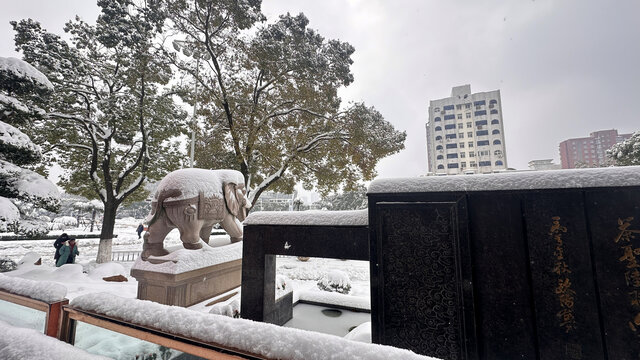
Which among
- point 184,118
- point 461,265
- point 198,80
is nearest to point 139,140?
point 184,118

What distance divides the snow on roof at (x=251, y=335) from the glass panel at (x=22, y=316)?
2.58ft

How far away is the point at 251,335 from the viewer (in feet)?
4.29

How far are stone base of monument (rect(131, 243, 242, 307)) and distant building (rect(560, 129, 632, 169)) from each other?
338ft

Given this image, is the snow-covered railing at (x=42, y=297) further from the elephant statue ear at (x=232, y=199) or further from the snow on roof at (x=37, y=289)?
the elephant statue ear at (x=232, y=199)

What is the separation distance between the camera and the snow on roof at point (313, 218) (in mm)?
3707

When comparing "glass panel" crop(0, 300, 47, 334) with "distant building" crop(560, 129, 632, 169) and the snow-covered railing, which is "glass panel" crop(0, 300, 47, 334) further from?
"distant building" crop(560, 129, 632, 169)

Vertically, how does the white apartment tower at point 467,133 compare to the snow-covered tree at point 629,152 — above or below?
above

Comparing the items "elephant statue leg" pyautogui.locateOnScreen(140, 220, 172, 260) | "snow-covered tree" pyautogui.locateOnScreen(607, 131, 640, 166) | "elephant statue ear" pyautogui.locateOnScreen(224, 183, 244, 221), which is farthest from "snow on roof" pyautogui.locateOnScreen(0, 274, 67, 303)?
"snow-covered tree" pyautogui.locateOnScreen(607, 131, 640, 166)

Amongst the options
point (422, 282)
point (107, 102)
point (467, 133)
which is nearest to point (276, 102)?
point (107, 102)

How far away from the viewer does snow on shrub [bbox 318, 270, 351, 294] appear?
8.34 metres

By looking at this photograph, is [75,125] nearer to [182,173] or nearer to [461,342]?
[182,173]

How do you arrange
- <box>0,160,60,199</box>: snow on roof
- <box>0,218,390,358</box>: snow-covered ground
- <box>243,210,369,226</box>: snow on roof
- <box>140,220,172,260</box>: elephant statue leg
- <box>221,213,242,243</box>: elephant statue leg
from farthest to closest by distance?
1. <box>0,160,60,199</box>: snow on roof
2. <box>221,213,242,243</box>: elephant statue leg
3. <box>140,220,172,260</box>: elephant statue leg
4. <box>243,210,369,226</box>: snow on roof
5. <box>0,218,390,358</box>: snow-covered ground

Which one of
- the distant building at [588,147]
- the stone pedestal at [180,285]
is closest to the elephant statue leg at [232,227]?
the stone pedestal at [180,285]

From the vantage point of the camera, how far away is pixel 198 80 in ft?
40.4
